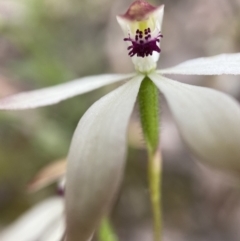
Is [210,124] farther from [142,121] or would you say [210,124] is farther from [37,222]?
[37,222]

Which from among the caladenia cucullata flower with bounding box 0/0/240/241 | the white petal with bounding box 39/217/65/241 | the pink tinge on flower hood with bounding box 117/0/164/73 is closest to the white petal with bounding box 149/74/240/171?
the caladenia cucullata flower with bounding box 0/0/240/241

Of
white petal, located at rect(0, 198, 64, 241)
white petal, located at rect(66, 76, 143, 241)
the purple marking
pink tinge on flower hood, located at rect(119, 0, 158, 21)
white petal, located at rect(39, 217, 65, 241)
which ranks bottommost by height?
white petal, located at rect(66, 76, 143, 241)

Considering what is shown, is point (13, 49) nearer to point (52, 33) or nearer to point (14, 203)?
point (52, 33)

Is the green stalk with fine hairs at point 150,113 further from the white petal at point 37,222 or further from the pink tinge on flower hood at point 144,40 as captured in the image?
the white petal at point 37,222

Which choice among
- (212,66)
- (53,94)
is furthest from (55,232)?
(212,66)

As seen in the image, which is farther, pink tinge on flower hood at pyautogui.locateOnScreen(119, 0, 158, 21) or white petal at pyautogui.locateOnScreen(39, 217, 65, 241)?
white petal at pyautogui.locateOnScreen(39, 217, 65, 241)

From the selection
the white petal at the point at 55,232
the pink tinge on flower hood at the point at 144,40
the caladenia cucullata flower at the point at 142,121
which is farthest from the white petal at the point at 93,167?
the white petal at the point at 55,232

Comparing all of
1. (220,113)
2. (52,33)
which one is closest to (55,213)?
(220,113)

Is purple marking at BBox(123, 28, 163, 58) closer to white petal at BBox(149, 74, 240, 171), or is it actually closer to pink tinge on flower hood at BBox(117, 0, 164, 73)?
pink tinge on flower hood at BBox(117, 0, 164, 73)
